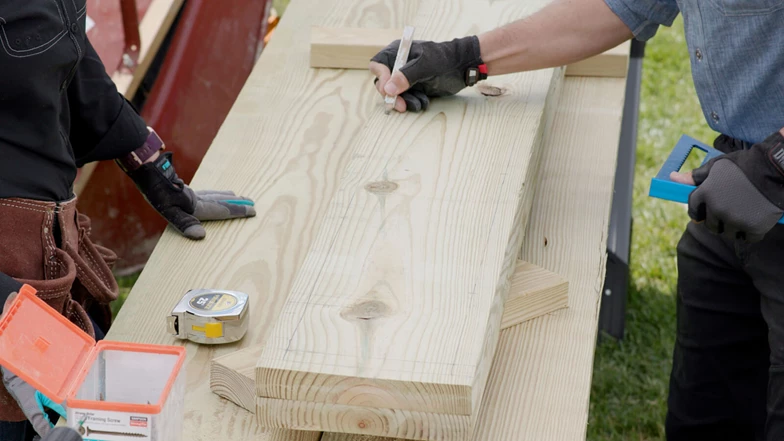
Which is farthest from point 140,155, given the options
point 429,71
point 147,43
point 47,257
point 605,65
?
point 147,43

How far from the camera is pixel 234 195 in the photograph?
2.45 metres

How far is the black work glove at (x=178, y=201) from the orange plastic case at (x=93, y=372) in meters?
0.97

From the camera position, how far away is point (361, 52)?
304 centimetres

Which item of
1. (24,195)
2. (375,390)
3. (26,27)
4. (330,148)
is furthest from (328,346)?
(330,148)

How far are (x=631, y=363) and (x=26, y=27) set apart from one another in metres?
2.83

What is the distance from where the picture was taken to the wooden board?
5.94 ft

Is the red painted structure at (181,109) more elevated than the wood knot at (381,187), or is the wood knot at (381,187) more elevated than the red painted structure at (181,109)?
the wood knot at (381,187)

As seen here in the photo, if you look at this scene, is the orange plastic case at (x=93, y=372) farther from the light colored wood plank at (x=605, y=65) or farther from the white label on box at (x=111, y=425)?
the light colored wood plank at (x=605, y=65)

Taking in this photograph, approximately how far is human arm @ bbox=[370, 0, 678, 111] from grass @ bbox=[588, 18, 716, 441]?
64.0 inches

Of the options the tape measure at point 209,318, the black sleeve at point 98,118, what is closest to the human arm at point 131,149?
the black sleeve at point 98,118

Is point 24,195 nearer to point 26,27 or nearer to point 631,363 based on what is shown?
point 26,27

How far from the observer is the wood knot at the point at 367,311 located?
1.69 metres

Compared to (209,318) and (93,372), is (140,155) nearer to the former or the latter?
(209,318)

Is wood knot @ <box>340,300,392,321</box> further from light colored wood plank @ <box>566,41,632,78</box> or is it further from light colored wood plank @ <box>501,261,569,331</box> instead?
light colored wood plank @ <box>566,41,632,78</box>
